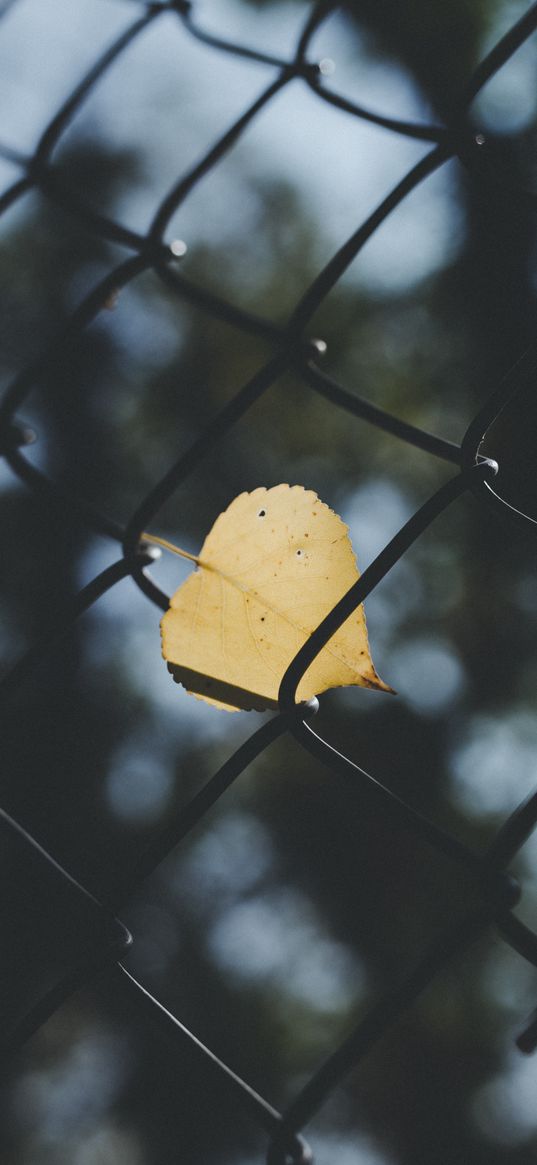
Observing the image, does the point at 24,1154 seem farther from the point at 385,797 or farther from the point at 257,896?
the point at 385,797

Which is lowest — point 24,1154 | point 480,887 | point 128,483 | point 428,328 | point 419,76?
point 24,1154

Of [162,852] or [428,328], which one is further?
[428,328]

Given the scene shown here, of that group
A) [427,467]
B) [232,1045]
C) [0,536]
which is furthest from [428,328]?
[232,1045]
